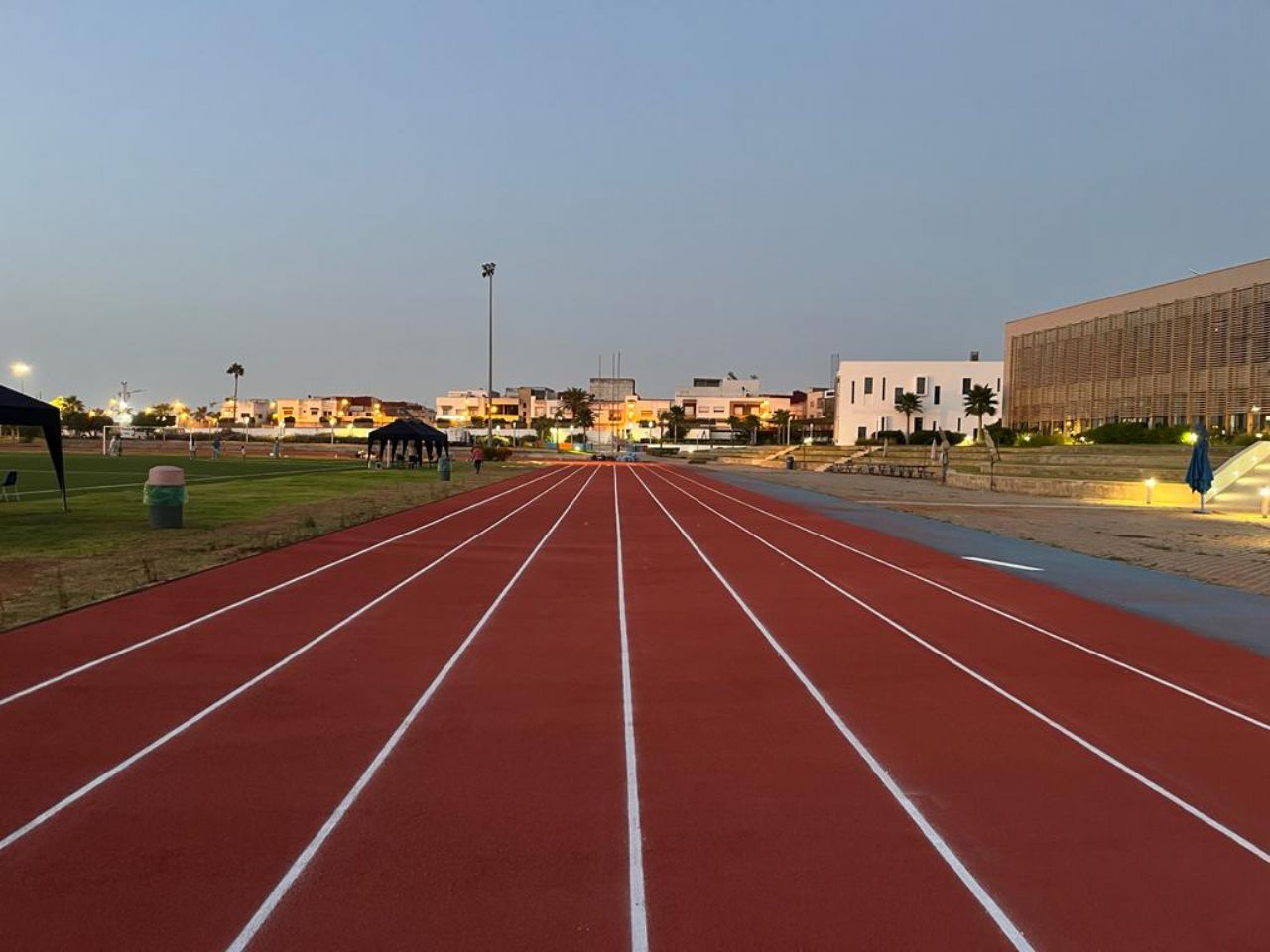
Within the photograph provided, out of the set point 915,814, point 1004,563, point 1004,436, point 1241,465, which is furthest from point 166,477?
point 1004,436

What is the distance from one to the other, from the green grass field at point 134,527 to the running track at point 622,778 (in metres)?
1.57

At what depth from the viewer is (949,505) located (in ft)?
87.5

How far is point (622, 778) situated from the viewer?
187 inches

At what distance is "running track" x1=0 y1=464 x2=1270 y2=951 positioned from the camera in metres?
3.36

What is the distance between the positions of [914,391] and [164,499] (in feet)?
267

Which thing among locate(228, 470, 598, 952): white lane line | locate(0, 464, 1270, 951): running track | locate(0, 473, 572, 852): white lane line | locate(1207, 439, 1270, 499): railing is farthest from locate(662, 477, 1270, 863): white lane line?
locate(1207, 439, 1270, 499): railing

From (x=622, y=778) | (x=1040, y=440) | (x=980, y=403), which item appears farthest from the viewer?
(x=980, y=403)

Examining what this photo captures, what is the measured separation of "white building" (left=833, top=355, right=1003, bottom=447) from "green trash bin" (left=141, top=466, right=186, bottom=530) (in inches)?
3117

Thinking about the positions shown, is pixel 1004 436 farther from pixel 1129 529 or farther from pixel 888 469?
pixel 1129 529

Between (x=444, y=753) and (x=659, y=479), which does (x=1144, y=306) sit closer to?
(x=659, y=479)

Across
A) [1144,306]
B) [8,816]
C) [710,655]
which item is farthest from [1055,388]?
[8,816]

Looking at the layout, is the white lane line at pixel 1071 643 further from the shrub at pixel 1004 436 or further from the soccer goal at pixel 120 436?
the shrub at pixel 1004 436

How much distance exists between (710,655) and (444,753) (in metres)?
3.07

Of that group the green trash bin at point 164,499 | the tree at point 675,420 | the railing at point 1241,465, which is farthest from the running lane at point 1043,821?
the tree at point 675,420
